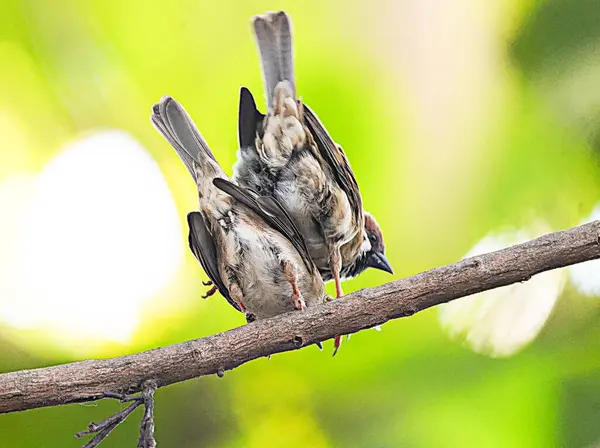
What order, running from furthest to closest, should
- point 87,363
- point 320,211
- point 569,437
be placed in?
point 569,437
point 320,211
point 87,363

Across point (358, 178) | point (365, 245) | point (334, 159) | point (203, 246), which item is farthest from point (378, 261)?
point (203, 246)

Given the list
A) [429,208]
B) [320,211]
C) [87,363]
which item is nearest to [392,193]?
[429,208]

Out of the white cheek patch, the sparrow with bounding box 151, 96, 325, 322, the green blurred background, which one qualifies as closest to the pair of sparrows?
the sparrow with bounding box 151, 96, 325, 322

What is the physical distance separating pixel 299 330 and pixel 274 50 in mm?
626

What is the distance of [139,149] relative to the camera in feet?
6.09

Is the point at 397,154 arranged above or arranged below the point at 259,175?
above

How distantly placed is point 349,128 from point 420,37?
0.32 metres

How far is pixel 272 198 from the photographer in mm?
1444

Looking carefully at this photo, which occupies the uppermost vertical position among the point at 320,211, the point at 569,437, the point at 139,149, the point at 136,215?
the point at 139,149

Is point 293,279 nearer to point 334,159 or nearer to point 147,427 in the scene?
point 334,159

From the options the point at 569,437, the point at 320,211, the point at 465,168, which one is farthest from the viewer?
the point at 465,168

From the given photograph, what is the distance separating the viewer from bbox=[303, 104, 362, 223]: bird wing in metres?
1.46

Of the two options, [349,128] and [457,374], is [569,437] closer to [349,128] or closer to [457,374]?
[457,374]

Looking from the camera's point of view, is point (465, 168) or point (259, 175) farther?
point (465, 168)
